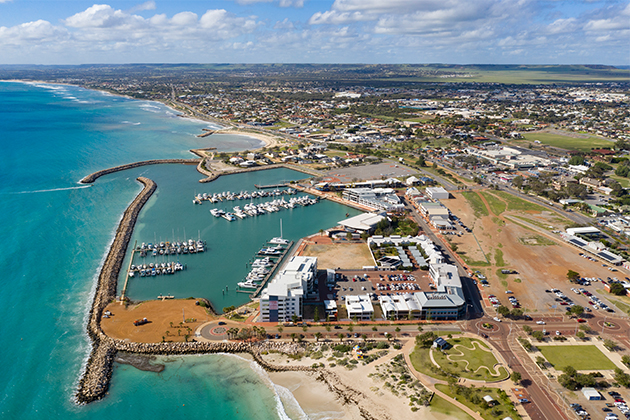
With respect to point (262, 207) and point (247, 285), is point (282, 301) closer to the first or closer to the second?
point (247, 285)

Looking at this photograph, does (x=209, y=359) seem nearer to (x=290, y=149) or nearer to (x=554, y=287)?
(x=554, y=287)

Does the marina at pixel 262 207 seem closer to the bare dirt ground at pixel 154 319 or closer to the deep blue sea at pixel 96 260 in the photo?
the deep blue sea at pixel 96 260

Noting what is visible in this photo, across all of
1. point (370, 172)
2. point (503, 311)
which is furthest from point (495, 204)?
point (503, 311)

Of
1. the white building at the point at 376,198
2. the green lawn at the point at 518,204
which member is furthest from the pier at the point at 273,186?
the green lawn at the point at 518,204

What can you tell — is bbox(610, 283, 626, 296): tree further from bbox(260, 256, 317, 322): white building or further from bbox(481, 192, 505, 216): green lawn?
bbox(260, 256, 317, 322): white building

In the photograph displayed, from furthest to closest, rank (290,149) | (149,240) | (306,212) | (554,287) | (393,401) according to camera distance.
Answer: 1. (290,149)
2. (306,212)
3. (149,240)
4. (554,287)
5. (393,401)

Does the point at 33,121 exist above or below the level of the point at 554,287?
above

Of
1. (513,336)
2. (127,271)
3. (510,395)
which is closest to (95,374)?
(127,271)
